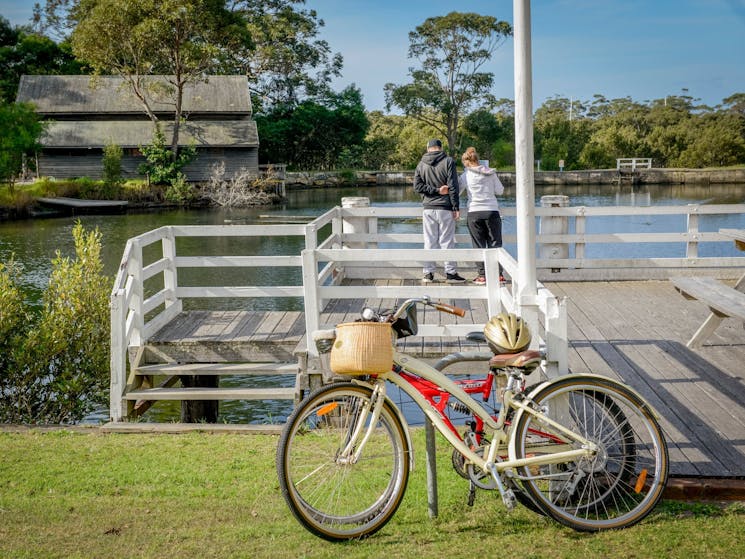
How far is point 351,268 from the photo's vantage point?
12.9m

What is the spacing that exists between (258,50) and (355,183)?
14.3m

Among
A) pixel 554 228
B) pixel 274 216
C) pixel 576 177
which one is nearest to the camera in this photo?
pixel 554 228

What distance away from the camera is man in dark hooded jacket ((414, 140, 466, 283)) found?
11.6 metres

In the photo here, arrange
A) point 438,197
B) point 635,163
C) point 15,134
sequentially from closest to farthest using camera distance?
point 438,197 → point 15,134 → point 635,163

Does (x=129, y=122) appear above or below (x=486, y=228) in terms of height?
above

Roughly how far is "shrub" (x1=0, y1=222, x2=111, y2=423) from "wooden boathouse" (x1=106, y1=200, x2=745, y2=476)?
2.47 ft

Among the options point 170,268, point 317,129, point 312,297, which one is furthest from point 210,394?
point 317,129

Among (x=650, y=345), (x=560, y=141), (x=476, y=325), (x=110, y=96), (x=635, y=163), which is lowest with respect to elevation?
(x=650, y=345)

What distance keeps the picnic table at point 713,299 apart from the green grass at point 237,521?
8.21 feet

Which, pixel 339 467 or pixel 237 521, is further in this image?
pixel 237 521

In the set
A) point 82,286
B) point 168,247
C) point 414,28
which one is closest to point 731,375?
point 168,247

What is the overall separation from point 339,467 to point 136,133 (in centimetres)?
5514

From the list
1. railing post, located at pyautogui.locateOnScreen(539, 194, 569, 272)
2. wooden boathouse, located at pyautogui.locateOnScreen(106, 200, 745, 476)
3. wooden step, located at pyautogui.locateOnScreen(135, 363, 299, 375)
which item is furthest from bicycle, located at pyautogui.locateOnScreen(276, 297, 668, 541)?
railing post, located at pyautogui.locateOnScreen(539, 194, 569, 272)

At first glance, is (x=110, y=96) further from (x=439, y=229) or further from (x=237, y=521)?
(x=237, y=521)
